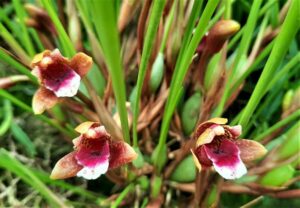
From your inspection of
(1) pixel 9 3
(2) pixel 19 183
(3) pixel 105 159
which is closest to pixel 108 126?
(3) pixel 105 159

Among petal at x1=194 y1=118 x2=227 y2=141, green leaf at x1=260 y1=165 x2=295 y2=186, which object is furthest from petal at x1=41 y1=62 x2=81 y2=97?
green leaf at x1=260 y1=165 x2=295 y2=186

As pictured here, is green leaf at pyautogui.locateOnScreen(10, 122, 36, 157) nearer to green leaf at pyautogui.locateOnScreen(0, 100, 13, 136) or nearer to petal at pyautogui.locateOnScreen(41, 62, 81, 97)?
green leaf at pyautogui.locateOnScreen(0, 100, 13, 136)

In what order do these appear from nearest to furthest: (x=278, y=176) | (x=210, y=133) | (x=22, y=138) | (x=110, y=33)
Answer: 1. (x=110, y=33)
2. (x=210, y=133)
3. (x=278, y=176)
4. (x=22, y=138)

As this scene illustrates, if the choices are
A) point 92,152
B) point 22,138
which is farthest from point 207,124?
point 22,138

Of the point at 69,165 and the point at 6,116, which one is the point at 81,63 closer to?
the point at 69,165

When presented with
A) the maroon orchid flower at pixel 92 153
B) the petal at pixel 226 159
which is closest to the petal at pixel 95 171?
the maroon orchid flower at pixel 92 153

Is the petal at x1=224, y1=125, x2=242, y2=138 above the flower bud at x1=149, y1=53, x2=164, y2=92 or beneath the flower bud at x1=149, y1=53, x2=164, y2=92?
above

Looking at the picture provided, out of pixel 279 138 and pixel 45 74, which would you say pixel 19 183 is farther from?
pixel 279 138
